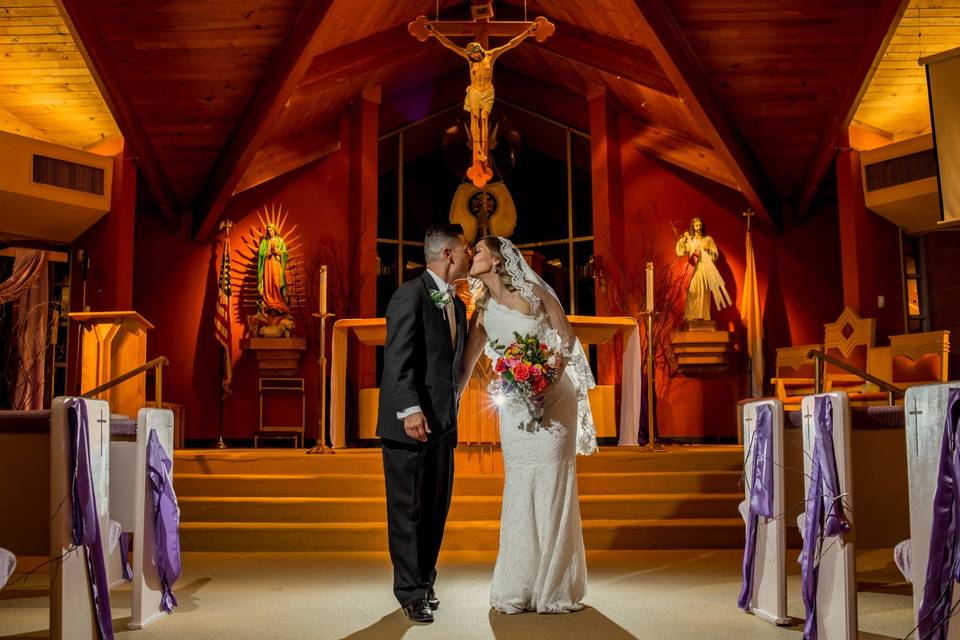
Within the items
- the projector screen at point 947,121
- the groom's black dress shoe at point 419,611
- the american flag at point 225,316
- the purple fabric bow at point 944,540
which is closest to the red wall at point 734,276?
the projector screen at point 947,121

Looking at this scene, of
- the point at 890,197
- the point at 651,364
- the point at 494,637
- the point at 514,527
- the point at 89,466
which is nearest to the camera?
the point at 89,466

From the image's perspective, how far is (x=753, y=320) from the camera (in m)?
10.9

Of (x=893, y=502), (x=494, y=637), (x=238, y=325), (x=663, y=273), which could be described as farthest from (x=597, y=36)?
(x=494, y=637)

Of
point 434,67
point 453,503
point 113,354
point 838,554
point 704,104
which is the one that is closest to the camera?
point 838,554

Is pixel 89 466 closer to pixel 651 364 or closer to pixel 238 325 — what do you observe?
pixel 651 364

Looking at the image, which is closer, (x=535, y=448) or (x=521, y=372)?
(x=521, y=372)

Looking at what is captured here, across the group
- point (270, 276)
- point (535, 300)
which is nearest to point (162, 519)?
point (535, 300)

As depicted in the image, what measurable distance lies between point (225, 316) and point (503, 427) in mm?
7501

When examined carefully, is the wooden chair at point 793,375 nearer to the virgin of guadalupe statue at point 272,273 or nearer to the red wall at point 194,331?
the red wall at point 194,331

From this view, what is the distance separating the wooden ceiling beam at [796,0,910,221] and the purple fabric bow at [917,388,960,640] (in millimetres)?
5912

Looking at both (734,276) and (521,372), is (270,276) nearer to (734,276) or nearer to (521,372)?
(734,276)

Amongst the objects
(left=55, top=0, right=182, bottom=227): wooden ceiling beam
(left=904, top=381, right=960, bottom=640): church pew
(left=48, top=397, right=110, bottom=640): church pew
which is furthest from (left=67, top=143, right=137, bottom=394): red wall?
(left=904, top=381, right=960, bottom=640): church pew

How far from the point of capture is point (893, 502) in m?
5.35

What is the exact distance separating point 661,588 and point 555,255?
8462mm
